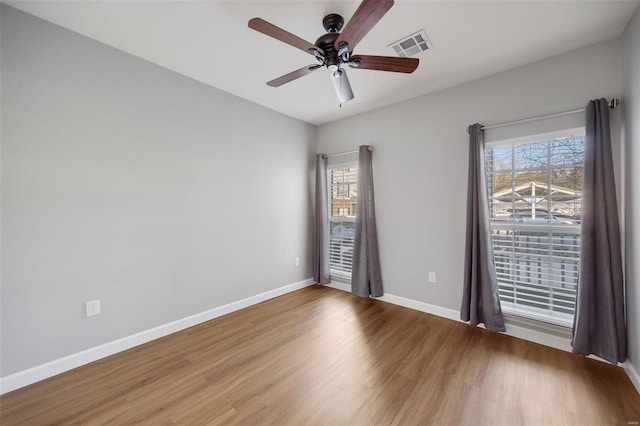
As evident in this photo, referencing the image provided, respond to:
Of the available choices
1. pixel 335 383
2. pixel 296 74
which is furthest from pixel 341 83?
pixel 335 383

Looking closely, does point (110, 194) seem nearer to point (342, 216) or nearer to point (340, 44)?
point (340, 44)

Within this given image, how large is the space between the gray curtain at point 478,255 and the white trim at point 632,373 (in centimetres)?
79

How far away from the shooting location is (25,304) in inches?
74.5

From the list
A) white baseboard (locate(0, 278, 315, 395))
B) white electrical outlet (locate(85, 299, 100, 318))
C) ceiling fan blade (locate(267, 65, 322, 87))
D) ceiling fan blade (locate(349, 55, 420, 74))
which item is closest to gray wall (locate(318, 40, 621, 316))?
ceiling fan blade (locate(349, 55, 420, 74))

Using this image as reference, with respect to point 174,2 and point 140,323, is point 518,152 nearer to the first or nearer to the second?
point 174,2

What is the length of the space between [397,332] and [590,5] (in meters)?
3.02

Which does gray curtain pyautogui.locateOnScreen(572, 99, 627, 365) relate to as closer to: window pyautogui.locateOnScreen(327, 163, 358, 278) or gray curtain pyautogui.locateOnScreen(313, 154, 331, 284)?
window pyautogui.locateOnScreen(327, 163, 358, 278)

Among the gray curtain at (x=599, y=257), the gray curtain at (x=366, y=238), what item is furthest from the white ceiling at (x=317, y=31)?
the gray curtain at (x=366, y=238)

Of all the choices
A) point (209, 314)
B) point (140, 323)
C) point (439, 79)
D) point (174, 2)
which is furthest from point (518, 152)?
point (140, 323)

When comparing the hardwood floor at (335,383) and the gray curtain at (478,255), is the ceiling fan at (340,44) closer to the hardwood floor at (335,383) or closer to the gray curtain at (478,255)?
the gray curtain at (478,255)

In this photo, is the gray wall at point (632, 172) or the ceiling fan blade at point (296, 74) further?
the ceiling fan blade at point (296, 74)

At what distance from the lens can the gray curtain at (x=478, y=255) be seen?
8.49 ft

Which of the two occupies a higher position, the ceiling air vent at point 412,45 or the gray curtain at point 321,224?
the ceiling air vent at point 412,45

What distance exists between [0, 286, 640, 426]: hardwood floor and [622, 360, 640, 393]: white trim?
5 cm
